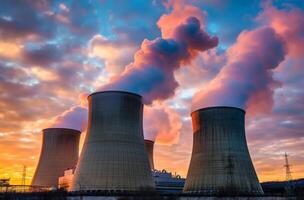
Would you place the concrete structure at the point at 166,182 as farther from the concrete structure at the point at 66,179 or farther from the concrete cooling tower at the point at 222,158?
the concrete cooling tower at the point at 222,158

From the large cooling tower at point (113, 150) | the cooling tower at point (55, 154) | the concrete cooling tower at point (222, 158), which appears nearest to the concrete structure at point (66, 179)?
the cooling tower at point (55, 154)

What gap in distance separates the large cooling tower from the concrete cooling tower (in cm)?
309

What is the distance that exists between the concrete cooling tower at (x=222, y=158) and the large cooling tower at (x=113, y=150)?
3085 mm

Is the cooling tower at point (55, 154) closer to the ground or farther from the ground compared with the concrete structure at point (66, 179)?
farther from the ground

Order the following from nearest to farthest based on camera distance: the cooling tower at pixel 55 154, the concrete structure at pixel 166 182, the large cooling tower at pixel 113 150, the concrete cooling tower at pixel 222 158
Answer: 1. the large cooling tower at pixel 113 150
2. the concrete cooling tower at pixel 222 158
3. the cooling tower at pixel 55 154
4. the concrete structure at pixel 166 182

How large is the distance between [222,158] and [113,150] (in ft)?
19.6

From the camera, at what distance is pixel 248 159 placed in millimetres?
19875

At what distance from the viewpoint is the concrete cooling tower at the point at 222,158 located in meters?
19.3

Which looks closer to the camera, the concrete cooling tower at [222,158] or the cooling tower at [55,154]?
the concrete cooling tower at [222,158]

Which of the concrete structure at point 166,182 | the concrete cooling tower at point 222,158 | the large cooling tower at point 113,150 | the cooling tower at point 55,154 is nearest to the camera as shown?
the large cooling tower at point 113,150

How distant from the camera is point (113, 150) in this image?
1780cm

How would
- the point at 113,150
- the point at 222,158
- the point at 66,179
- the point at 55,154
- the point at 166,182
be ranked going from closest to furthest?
the point at 113,150 → the point at 222,158 → the point at 55,154 → the point at 66,179 → the point at 166,182

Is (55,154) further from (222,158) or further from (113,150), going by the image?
(222,158)

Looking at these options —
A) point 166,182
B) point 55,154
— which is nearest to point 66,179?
point 55,154
